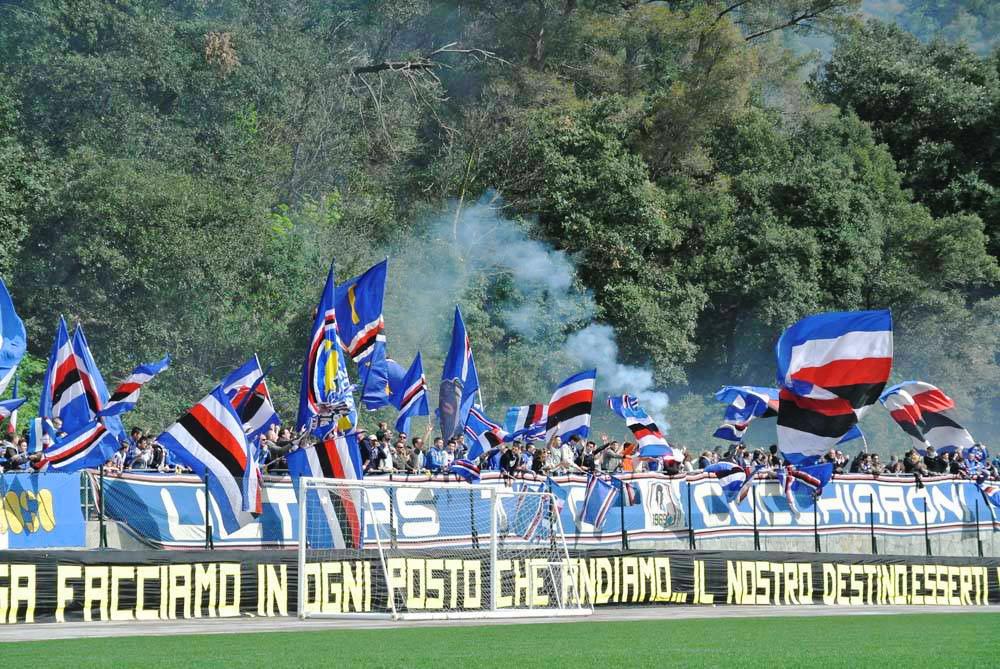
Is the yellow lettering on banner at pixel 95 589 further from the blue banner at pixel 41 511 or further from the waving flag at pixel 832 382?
the waving flag at pixel 832 382

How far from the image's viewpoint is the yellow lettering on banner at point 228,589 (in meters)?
18.7

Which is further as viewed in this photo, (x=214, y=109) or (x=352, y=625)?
(x=214, y=109)

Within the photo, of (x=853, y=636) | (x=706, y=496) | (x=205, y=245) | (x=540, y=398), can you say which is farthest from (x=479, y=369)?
(x=853, y=636)

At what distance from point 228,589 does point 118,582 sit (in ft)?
5.21

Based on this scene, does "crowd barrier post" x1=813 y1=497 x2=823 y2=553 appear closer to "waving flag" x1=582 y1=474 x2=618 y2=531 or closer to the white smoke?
"waving flag" x1=582 y1=474 x2=618 y2=531

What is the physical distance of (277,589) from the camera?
19.2 meters

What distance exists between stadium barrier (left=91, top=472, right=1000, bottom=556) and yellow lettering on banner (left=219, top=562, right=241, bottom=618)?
764 millimetres

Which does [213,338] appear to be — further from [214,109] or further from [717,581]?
[717,581]

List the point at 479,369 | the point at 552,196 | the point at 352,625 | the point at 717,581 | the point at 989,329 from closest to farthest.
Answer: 1. the point at 352,625
2. the point at 717,581
3. the point at 479,369
4. the point at 552,196
5. the point at 989,329

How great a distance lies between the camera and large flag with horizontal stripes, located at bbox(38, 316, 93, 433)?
21.9 metres

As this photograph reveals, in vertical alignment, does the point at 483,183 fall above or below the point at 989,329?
above

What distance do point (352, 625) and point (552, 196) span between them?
32.2 metres

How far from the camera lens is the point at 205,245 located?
38375 mm

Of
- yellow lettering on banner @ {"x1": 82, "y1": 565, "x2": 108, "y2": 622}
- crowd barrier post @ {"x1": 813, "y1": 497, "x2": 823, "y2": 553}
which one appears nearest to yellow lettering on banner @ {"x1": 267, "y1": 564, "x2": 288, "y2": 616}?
yellow lettering on banner @ {"x1": 82, "y1": 565, "x2": 108, "y2": 622}
